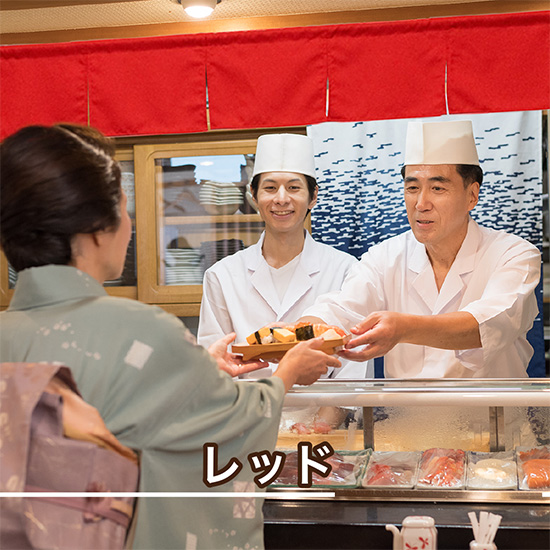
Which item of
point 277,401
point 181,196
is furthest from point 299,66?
point 277,401

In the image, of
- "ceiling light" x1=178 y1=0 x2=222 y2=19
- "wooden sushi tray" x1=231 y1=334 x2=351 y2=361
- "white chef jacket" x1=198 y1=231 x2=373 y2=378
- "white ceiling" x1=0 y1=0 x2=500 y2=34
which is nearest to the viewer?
"wooden sushi tray" x1=231 y1=334 x2=351 y2=361

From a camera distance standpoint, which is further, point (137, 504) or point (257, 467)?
point (257, 467)

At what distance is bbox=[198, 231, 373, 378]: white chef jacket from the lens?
3.26 m

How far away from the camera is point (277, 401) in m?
1.48

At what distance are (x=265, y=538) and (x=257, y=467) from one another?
35 centimetres

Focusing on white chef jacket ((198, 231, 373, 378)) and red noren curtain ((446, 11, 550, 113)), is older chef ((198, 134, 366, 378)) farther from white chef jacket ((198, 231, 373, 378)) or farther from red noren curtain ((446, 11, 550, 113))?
red noren curtain ((446, 11, 550, 113))

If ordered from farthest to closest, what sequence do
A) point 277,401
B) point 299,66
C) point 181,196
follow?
1. point 181,196
2. point 299,66
3. point 277,401

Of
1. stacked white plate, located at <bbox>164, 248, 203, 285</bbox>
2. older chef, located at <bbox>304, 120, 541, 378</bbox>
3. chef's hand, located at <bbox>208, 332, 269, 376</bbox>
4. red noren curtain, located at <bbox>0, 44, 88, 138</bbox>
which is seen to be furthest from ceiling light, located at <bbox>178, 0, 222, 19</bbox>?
chef's hand, located at <bbox>208, 332, 269, 376</bbox>

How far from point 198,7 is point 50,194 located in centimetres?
201

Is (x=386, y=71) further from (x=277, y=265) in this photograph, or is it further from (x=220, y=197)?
(x=220, y=197)

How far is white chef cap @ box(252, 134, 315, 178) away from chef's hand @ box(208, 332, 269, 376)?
4.28ft

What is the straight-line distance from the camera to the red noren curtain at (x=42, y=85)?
282 cm

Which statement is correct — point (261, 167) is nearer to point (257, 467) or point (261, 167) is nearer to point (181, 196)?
point (181, 196)

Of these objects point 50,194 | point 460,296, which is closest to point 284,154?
point 460,296
